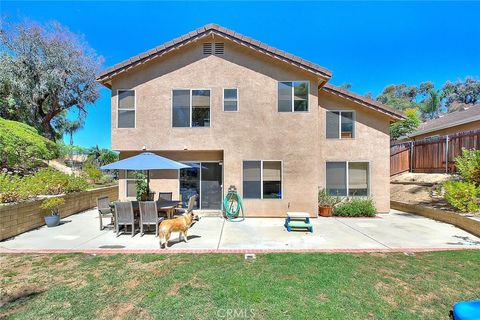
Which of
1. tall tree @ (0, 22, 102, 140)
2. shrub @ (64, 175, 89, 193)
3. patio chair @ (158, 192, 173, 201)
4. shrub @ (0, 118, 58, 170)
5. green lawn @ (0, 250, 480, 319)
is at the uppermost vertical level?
tall tree @ (0, 22, 102, 140)

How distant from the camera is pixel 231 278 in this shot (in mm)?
5254

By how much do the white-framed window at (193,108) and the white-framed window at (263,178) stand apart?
293 cm

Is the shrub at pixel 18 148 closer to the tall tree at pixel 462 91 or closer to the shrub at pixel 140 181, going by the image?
the shrub at pixel 140 181

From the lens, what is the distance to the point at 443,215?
10766 mm

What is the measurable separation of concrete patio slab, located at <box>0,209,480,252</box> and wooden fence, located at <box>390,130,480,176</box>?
7590 mm

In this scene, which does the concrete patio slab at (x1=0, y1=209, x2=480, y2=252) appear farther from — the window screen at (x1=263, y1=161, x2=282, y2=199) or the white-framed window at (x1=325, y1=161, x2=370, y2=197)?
the white-framed window at (x1=325, y1=161, x2=370, y2=197)

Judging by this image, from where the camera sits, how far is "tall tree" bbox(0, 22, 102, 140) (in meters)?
22.6

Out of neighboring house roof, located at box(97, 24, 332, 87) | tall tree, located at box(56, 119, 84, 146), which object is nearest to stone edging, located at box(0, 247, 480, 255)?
neighboring house roof, located at box(97, 24, 332, 87)

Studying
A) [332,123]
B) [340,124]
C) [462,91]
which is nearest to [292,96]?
[332,123]

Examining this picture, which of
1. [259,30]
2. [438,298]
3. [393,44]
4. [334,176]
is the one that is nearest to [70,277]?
[438,298]

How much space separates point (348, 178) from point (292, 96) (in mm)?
5052

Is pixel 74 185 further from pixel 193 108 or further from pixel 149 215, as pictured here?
pixel 193 108

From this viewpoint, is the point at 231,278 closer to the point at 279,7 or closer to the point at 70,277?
the point at 70,277

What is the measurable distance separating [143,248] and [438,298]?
694 centimetres
